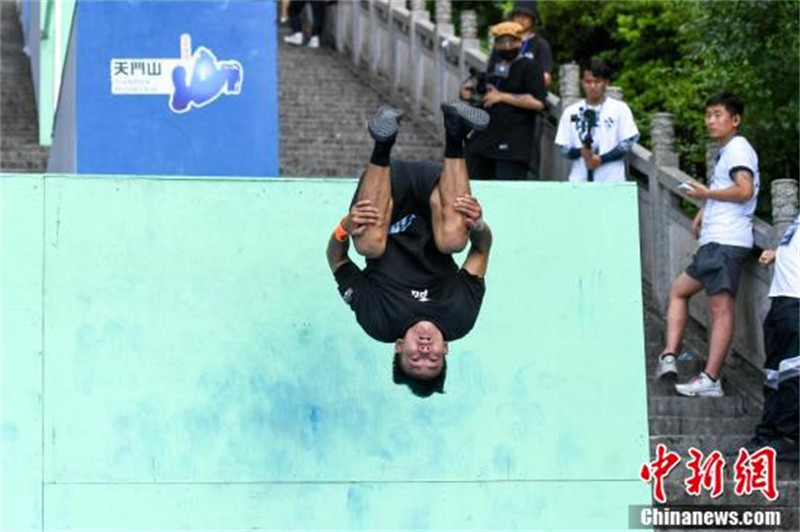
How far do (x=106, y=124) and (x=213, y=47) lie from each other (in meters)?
0.96

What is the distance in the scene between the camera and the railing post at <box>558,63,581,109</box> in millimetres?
15273

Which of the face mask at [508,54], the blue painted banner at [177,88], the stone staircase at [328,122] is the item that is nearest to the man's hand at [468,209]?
the blue painted banner at [177,88]

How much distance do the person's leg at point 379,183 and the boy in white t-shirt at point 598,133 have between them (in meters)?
3.65

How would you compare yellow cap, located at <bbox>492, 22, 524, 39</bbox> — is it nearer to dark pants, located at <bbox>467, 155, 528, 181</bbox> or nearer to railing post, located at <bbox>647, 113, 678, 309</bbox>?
dark pants, located at <bbox>467, 155, 528, 181</bbox>

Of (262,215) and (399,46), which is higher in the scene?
(399,46)

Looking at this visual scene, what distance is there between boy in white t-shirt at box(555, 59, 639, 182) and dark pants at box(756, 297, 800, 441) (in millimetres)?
2089

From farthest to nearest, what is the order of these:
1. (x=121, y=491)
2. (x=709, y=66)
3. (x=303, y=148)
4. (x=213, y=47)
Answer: (x=303, y=148), (x=709, y=66), (x=213, y=47), (x=121, y=491)

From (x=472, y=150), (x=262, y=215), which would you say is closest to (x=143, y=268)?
(x=262, y=215)

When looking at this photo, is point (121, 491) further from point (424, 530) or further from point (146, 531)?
point (424, 530)

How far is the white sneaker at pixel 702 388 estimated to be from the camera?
499 inches

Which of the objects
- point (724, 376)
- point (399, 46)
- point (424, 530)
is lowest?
point (424, 530)

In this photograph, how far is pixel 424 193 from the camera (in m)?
10.6

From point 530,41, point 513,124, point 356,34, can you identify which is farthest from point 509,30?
point 356,34

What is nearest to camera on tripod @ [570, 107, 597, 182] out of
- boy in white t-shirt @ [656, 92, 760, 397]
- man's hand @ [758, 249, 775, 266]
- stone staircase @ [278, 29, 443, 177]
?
boy in white t-shirt @ [656, 92, 760, 397]
